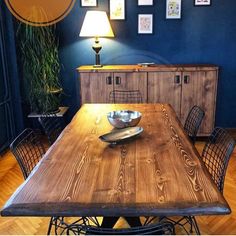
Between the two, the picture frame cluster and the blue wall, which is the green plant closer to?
the blue wall

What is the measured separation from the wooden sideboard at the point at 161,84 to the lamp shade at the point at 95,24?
43 centimetres

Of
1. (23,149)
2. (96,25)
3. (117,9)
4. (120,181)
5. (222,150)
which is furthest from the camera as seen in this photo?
(117,9)

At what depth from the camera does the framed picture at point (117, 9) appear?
3.99 meters

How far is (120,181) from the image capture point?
55.2 inches

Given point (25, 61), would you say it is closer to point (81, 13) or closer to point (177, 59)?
point (81, 13)

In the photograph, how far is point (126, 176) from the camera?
1446 mm

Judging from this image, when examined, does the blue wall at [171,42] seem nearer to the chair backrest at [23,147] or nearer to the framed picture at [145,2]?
the framed picture at [145,2]

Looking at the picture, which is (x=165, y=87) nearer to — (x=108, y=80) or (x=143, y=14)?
(x=108, y=80)

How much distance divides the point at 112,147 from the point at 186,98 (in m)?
2.24

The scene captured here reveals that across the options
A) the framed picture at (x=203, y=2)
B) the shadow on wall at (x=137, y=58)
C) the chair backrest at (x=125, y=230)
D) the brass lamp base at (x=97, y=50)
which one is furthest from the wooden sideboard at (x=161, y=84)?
the chair backrest at (x=125, y=230)

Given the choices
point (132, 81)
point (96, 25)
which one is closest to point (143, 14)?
point (96, 25)

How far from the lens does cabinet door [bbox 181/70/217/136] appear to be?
12.3ft

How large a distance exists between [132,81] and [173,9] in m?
1.14

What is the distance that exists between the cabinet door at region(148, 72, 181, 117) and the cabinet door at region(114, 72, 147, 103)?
0.06 meters
